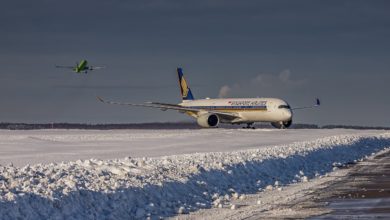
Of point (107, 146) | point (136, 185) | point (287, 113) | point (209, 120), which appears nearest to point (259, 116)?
point (287, 113)

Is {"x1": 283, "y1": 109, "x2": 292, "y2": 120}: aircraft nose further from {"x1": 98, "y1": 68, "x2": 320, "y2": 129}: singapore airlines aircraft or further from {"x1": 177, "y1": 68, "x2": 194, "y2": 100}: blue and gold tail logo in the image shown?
{"x1": 177, "y1": 68, "x2": 194, "y2": 100}: blue and gold tail logo

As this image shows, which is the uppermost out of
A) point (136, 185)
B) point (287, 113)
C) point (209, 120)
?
point (287, 113)

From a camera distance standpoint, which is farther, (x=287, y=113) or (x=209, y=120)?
(x=209, y=120)

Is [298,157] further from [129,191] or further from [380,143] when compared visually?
[380,143]

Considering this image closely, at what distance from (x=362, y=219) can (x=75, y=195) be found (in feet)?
18.7

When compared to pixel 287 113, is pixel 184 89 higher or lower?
higher

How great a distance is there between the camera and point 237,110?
8194cm

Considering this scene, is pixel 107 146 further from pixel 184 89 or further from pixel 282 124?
pixel 184 89

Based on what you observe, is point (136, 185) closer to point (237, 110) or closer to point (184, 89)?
point (237, 110)

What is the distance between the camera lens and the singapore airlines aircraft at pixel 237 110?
251 feet

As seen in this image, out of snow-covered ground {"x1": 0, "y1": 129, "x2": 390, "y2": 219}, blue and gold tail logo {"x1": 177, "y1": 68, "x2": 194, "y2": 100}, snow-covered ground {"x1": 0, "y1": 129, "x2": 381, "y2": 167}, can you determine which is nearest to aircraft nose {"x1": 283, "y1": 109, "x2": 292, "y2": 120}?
snow-covered ground {"x1": 0, "y1": 129, "x2": 381, "y2": 167}

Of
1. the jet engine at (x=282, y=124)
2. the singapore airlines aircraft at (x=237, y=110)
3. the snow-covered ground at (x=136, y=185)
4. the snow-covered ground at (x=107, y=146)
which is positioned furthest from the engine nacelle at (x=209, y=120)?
the snow-covered ground at (x=136, y=185)

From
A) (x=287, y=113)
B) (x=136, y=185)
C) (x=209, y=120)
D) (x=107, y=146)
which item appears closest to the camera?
(x=136, y=185)

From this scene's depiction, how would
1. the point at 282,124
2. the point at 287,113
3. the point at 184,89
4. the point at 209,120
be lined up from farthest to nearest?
the point at 184,89, the point at 209,120, the point at 282,124, the point at 287,113
